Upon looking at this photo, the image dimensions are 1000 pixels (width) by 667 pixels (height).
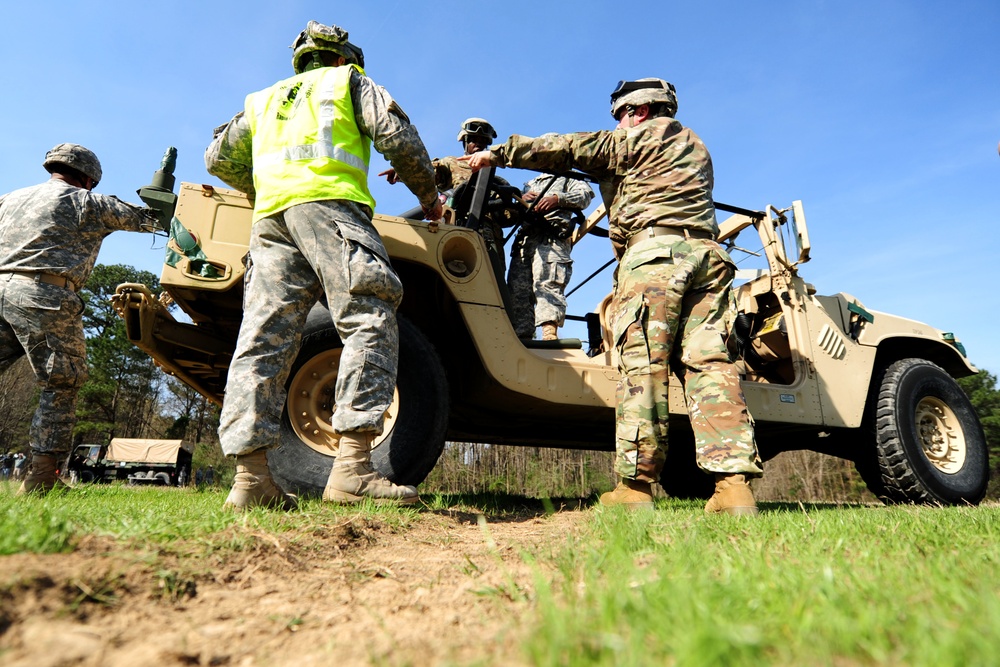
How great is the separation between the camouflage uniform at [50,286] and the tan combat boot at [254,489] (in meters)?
2.18

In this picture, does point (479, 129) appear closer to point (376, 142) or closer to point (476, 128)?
point (476, 128)

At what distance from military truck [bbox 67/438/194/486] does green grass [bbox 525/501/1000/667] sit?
778 inches

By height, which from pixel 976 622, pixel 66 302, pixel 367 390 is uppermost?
pixel 66 302

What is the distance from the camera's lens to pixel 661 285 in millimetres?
2881

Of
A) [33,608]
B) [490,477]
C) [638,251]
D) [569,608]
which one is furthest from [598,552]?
[490,477]

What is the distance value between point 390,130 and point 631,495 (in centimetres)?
198

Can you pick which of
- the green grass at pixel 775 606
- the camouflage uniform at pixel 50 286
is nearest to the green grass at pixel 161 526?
the green grass at pixel 775 606

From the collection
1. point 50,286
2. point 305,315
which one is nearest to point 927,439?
point 305,315

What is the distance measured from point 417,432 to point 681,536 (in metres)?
1.47

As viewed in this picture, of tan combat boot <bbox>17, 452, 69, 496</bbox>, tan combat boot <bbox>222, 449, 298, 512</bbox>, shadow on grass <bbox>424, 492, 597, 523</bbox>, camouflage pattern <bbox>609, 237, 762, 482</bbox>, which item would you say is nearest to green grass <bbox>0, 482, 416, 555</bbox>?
tan combat boot <bbox>222, 449, 298, 512</bbox>

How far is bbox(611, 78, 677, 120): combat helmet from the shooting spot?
3426mm

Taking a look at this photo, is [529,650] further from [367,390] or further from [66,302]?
[66,302]

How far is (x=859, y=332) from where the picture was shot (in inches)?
178

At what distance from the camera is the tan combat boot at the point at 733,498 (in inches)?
96.0
